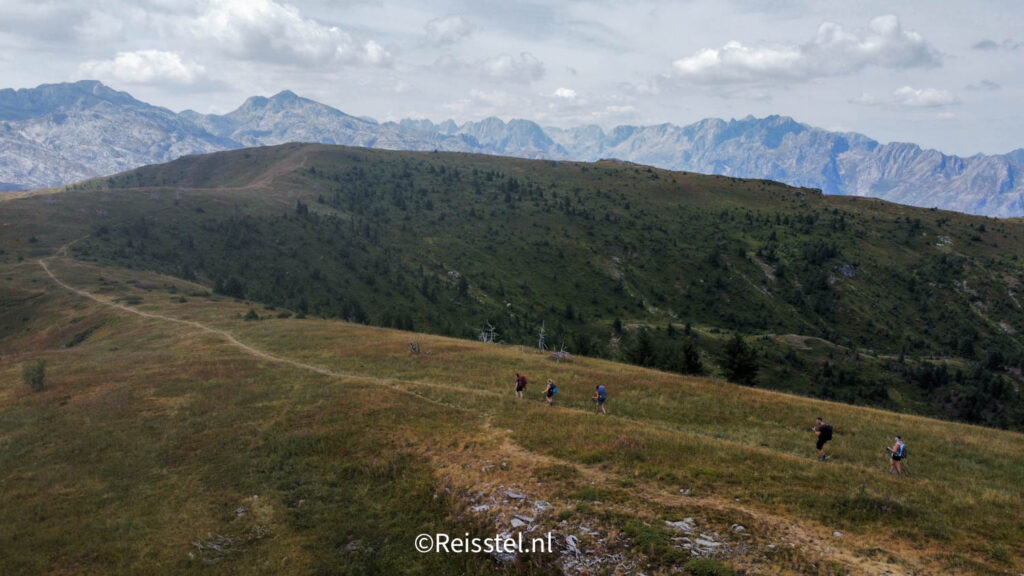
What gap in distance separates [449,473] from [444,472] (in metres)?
0.38

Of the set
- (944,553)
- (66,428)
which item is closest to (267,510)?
(66,428)

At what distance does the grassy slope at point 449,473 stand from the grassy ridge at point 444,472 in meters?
0.12

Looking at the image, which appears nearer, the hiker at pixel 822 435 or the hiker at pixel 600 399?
the hiker at pixel 822 435

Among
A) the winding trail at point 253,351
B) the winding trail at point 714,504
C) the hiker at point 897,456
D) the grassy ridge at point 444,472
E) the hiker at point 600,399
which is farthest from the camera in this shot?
the winding trail at point 253,351

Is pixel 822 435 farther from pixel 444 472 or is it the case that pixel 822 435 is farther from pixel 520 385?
pixel 444 472

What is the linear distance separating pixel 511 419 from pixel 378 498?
9.58 meters

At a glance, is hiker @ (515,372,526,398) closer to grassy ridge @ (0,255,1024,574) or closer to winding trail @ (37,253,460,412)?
grassy ridge @ (0,255,1024,574)

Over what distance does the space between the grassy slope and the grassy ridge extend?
0.12 metres

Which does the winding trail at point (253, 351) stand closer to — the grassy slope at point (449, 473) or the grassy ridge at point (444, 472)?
the grassy ridge at point (444, 472)

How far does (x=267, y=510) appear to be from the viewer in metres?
26.0

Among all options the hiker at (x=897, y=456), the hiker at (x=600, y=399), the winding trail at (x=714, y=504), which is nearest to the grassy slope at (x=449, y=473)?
the winding trail at (x=714, y=504)

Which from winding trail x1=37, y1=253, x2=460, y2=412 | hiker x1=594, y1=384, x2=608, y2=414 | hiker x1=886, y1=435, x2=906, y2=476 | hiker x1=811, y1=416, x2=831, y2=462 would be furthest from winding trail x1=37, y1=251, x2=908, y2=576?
hiker x1=886, y1=435, x2=906, y2=476

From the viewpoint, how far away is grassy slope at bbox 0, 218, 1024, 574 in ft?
63.3

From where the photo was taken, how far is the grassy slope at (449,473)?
63.3 feet
